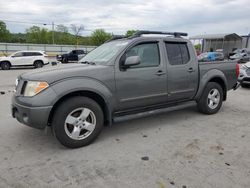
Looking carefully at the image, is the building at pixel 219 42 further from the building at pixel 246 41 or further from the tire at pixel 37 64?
the tire at pixel 37 64

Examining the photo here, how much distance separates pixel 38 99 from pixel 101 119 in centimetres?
106

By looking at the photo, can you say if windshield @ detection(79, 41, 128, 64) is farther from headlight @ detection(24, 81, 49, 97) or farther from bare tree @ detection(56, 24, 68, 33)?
bare tree @ detection(56, 24, 68, 33)

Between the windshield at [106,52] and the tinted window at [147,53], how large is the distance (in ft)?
0.71

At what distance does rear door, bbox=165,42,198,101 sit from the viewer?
15.6 feet

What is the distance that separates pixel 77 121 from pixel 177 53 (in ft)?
8.35

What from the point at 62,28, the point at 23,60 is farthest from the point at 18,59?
the point at 62,28

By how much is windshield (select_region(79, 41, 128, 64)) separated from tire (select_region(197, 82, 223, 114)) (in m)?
2.29

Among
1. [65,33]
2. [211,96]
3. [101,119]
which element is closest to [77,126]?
[101,119]

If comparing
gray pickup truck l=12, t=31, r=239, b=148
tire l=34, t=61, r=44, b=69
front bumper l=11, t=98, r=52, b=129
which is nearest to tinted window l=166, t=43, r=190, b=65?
gray pickup truck l=12, t=31, r=239, b=148

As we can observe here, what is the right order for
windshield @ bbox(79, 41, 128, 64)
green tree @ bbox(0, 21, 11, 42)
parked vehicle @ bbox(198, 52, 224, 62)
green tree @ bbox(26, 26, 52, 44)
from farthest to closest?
green tree @ bbox(26, 26, 52, 44), green tree @ bbox(0, 21, 11, 42), parked vehicle @ bbox(198, 52, 224, 62), windshield @ bbox(79, 41, 128, 64)

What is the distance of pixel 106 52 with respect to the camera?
4.54 m

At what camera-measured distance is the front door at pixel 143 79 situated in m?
4.13

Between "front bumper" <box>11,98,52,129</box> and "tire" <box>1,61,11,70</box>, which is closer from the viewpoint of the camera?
"front bumper" <box>11,98,52,129</box>

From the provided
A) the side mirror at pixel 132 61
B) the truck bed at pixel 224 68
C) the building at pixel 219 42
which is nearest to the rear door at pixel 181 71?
the truck bed at pixel 224 68
